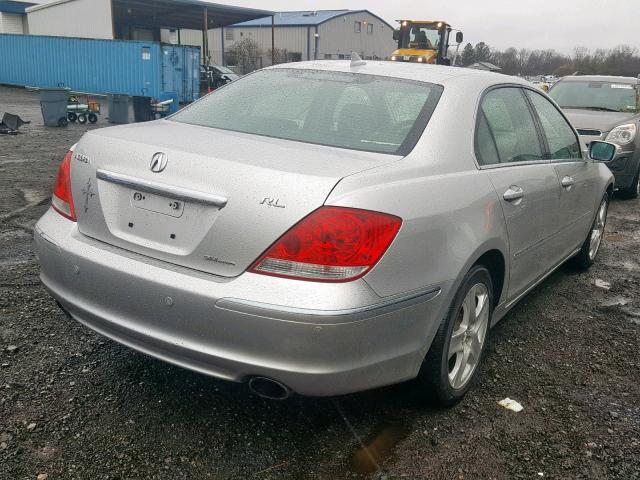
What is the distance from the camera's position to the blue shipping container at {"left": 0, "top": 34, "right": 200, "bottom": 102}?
20.6 meters

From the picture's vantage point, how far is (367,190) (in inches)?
89.0

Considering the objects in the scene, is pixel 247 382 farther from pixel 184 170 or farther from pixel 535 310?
pixel 535 310

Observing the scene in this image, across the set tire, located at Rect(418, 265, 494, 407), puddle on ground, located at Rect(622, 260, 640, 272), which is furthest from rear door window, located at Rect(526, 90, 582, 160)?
puddle on ground, located at Rect(622, 260, 640, 272)

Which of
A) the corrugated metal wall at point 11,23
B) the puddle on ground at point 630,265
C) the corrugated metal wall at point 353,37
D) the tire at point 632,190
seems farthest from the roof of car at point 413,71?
the corrugated metal wall at point 353,37

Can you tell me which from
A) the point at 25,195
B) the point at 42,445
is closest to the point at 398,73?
the point at 42,445

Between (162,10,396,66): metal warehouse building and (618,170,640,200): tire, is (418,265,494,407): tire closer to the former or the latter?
(618,170,640,200): tire

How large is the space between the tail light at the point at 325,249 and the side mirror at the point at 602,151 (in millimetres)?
3065

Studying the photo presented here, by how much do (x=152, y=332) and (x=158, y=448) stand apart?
0.50 metres

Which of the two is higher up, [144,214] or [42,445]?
[144,214]

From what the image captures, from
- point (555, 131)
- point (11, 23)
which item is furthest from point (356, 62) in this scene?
point (11, 23)

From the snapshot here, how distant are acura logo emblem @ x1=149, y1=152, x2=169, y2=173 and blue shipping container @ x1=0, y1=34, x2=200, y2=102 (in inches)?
737

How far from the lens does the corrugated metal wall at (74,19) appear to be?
30.7 meters

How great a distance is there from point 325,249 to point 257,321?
350 mm

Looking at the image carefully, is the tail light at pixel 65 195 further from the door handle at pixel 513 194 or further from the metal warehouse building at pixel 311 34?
the metal warehouse building at pixel 311 34
